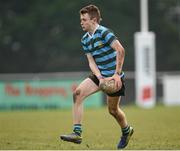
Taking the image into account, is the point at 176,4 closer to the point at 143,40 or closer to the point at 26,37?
the point at 26,37

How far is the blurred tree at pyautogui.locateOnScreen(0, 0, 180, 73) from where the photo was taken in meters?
43.4

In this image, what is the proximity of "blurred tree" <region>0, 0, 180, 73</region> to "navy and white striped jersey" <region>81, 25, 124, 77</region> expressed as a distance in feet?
102

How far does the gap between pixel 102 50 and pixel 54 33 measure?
1306 inches

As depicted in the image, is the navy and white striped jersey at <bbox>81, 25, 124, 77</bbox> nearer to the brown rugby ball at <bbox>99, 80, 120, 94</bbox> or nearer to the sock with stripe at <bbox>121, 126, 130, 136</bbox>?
the brown rugby ball at <bbox>99, 80, 120, 94</bbox>

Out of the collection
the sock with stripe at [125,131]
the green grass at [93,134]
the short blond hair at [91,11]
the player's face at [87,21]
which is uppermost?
the short blond hair at [91,11]

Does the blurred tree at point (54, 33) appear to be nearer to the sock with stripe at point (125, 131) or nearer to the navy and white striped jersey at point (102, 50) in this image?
the sock with stripe at point (125, 131)

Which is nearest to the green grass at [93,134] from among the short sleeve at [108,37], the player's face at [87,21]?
the short sleeve at [108,37]

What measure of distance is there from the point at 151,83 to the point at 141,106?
1.02 metres

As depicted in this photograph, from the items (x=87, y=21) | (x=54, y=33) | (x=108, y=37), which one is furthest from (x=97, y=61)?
(x=54, y=33)

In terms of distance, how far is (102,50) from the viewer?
11.6 meters

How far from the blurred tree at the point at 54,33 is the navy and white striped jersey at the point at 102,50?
30998 mm

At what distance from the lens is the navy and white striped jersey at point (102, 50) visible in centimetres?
1157

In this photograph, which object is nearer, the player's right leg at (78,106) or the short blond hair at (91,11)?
the short blond hair at (91,11)

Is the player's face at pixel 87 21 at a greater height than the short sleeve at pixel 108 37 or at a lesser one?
greater
